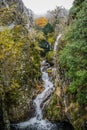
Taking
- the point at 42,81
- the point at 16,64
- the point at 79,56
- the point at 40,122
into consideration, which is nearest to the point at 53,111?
the point at 40,122

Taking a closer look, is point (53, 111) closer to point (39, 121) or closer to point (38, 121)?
point (39, 121)

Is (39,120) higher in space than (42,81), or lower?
lower

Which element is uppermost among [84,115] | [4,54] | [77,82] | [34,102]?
[4,54]

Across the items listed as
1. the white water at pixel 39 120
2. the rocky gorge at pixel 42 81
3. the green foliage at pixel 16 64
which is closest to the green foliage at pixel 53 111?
the rocky gorge at pixel 42 81

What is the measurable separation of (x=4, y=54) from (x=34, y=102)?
12137mm

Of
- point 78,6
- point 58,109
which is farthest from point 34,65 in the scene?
point 78,6

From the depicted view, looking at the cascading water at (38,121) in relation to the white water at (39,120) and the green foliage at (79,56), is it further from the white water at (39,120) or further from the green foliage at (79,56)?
the green foliage at (79,56)

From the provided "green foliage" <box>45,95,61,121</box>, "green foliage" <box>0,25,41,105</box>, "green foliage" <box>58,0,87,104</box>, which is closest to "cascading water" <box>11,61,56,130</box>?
"green foliage" <box>45,95,61,121</box>

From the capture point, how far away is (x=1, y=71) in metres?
Result: 27.6

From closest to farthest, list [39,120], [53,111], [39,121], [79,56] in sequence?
[79,56]
[53,111]
[39,121]
[39,120]

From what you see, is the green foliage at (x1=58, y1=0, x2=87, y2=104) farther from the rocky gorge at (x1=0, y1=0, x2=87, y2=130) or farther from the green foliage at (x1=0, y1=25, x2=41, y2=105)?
the green foliage at (x1=0, y1=25, x2=41, y2=105)

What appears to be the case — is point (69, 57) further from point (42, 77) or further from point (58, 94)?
point (42, 77)

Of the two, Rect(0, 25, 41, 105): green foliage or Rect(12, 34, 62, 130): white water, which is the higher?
Rect(0, 25, 41, 105): green foliage

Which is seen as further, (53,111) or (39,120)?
(39,120)
